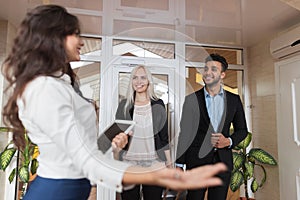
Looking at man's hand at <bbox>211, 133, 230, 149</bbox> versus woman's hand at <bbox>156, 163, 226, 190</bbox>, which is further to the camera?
man's hand at <bbox>211, 133, 230, 149</bbox>

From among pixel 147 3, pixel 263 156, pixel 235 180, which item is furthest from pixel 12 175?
pixel 263 156

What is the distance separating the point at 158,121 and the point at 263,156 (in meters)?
1.56

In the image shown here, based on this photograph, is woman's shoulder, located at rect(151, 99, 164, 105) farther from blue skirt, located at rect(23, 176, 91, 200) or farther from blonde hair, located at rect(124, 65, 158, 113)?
blue skirt, located at rect(23, 176, 91, 200)

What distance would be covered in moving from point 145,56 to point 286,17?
139 cm

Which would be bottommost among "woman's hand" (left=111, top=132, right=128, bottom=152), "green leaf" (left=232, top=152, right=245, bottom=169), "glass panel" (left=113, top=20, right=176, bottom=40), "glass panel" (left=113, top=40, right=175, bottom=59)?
"green leaf" (left=232, top=152, right=245, bottom=169)

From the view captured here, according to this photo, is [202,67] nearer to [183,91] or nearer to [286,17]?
[183,91]

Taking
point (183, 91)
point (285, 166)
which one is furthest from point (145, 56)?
point (285, 166)

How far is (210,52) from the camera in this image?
5.35ft

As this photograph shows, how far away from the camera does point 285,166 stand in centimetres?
212

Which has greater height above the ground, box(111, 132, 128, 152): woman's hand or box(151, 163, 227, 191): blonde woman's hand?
box(111, 132, 128, 152): woman's hand

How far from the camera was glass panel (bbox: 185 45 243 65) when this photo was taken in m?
1.26

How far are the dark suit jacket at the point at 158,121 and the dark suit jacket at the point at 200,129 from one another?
0.22ft

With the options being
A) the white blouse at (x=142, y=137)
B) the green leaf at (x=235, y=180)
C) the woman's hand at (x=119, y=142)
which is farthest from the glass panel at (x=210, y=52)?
the green leaf at (x=235, y=180)

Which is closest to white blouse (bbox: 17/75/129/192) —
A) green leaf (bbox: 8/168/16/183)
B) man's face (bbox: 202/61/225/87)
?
man's face (bbox: 202/61/225/87)
